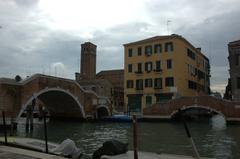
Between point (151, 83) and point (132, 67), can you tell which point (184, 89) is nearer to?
point (151, 83)

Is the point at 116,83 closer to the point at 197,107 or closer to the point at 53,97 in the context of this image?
the point at 53,97

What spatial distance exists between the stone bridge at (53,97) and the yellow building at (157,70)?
14.2 feet

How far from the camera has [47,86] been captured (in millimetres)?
30125

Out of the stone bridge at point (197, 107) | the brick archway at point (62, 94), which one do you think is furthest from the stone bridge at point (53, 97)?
the stone bridge at point (197, 107)

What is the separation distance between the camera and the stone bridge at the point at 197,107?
3105 centimetres

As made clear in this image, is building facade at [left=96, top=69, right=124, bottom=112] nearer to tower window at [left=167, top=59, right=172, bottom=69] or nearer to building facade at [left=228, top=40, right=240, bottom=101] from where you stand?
tower window at [left=167, top=59, right=172, bottom=69]

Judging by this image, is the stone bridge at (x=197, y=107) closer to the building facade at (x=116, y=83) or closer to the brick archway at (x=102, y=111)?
the brick archway at (x=102, y=111)

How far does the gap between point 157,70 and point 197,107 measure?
22.9ft

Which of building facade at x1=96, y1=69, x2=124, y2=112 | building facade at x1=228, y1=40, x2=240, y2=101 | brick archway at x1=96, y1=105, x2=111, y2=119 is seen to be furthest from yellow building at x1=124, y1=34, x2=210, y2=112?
building facade at x1=96, y1=69, x2=124, y2=112

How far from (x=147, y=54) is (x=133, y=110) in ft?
21.5

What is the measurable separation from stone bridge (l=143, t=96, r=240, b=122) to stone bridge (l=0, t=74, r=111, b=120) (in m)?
6.73

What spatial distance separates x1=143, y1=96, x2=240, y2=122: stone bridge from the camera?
1222 inches

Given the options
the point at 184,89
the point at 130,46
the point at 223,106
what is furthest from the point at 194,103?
the point at 130,46

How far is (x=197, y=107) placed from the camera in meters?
33.3
